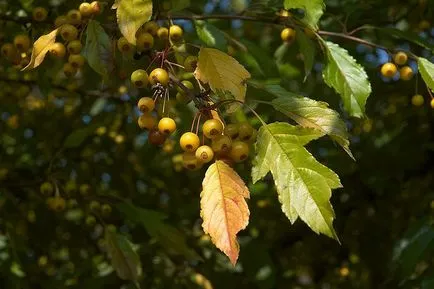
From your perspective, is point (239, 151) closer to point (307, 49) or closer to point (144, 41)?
point (144, 41)

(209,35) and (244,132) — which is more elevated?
(244,132)

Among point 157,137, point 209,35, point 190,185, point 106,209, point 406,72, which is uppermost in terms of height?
point 157,137

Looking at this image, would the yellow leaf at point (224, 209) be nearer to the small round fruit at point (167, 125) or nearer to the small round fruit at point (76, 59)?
the small round fruit at point (167, 125)

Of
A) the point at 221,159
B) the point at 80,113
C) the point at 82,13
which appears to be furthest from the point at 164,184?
the point at 221,159

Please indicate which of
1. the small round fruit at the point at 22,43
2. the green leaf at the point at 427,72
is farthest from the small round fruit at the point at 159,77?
the green leaf at the point at 427,72

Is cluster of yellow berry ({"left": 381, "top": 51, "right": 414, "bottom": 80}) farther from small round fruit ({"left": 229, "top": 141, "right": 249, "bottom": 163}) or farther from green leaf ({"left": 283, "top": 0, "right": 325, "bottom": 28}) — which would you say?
small round fruit ({"left": 229, "top": 141, "right": 249, "bottom": 163})

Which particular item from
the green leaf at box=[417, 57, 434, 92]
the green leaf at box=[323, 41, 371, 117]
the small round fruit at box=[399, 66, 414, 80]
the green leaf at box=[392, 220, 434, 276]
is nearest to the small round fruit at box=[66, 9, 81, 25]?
the green leaf at box=[323, 41, 371, 117]

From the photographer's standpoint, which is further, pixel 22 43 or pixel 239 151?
pixel 22 43

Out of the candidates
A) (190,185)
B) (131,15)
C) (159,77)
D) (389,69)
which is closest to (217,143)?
(159,77)
